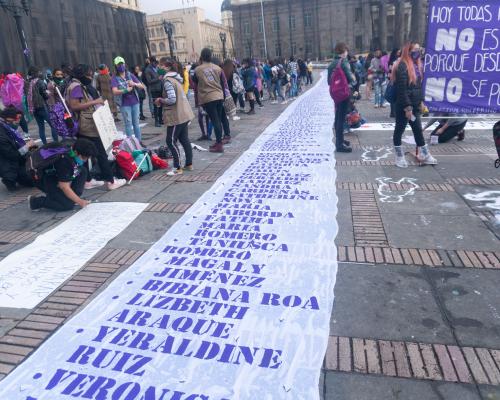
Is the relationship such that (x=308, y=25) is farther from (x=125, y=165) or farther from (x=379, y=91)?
(x=125, y=165)

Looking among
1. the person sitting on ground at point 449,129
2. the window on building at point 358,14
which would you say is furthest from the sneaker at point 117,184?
the window on building at point 358,14

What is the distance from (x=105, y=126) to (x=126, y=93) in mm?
2183

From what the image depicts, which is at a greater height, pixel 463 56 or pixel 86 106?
pixel 463 56

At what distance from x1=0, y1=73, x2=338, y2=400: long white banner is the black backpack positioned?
1.75 metres

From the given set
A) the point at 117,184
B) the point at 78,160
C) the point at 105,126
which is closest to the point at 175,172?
the point at 117,184

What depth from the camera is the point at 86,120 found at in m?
5.63

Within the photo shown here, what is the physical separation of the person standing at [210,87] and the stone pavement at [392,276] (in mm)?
1921

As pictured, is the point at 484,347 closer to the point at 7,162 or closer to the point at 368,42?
the point at 7,162

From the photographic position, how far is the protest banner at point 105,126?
5547 mm

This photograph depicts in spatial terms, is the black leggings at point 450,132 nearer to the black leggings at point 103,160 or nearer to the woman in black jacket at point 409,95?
the woman in black jacket at point 409,95

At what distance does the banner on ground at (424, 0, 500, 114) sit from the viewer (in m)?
5.16

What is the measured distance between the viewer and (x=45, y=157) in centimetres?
480

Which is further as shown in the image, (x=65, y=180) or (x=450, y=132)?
(x=450, y=132)

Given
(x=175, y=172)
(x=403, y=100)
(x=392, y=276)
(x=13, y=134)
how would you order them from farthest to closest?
(x=175, y=172)
(x=13, y=134)
(x=403, y=100)
(x=392, y=276)
